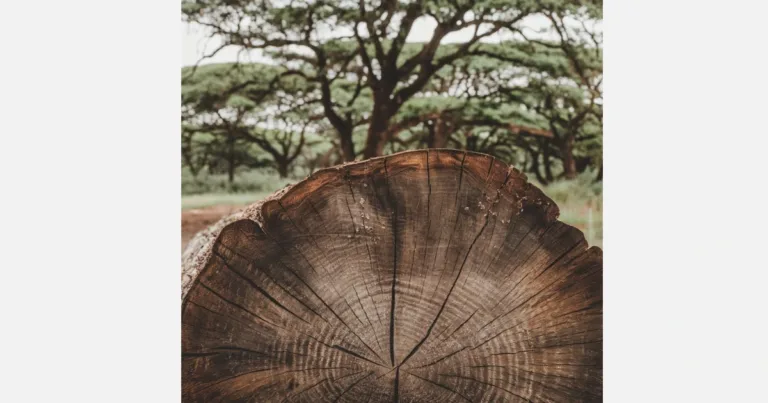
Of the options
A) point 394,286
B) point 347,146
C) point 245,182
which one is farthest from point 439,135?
point 245,182

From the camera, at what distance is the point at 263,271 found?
1.86 m

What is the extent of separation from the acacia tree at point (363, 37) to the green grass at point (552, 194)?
299mm

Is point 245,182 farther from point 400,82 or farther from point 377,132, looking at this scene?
point 400,82

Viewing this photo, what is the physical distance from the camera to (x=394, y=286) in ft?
6.22

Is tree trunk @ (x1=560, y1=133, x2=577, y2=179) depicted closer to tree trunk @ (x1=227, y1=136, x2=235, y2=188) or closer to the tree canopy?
the tree canopy

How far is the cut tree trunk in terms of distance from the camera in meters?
1.87

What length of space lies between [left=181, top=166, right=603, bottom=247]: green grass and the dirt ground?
0.05 ft

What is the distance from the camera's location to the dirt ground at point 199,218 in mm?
2043

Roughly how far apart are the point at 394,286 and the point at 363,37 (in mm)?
832

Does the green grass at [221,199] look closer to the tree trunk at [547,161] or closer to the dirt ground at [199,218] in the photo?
the dirt ground at [199,218]

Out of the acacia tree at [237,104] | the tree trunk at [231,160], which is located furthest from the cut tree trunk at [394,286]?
the acacia tree at [237,104]
